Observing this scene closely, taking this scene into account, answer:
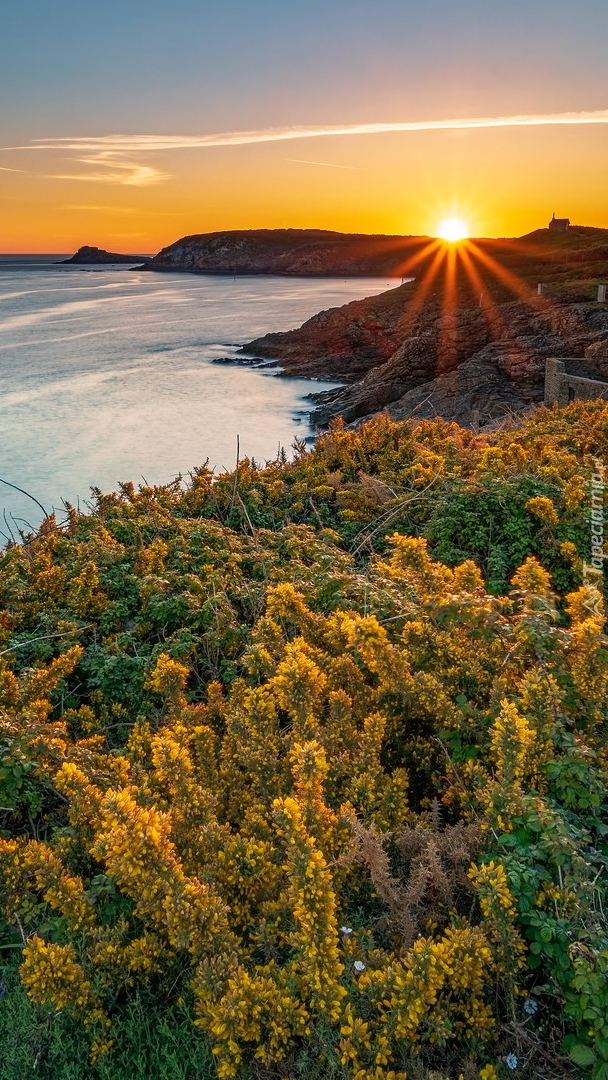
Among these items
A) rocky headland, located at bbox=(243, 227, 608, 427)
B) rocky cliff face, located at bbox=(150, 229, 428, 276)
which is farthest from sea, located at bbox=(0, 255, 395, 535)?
rocky cliff face, located at bbox=(150, 229, 428, 276)

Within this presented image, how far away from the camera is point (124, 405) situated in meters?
33.4

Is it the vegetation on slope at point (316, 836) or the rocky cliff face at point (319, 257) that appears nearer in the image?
the vegetation on slope at point (316, 836)

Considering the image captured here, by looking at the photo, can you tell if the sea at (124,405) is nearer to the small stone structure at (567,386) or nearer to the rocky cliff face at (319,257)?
the small stone structure at (567,386)

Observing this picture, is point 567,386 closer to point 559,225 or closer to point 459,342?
point 459,342

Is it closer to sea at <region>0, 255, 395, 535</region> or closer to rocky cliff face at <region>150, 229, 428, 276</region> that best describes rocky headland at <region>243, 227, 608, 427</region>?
sea at <region>0, 255, 395, 535</region>

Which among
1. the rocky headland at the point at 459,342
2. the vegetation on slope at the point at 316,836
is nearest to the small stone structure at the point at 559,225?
the rocky headland at the point at 459,342

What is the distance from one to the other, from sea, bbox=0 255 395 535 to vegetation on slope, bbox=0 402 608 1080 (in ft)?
11.1

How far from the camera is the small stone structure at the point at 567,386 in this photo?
53.2 ft

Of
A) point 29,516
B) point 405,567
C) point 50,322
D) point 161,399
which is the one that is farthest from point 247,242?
point 405,567

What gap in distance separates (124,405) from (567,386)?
22768mm

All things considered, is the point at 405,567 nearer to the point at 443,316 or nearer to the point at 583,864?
the point at 583,864

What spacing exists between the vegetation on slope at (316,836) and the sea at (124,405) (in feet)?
11.1

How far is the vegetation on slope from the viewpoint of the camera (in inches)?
85.4

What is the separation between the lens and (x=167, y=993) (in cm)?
256
